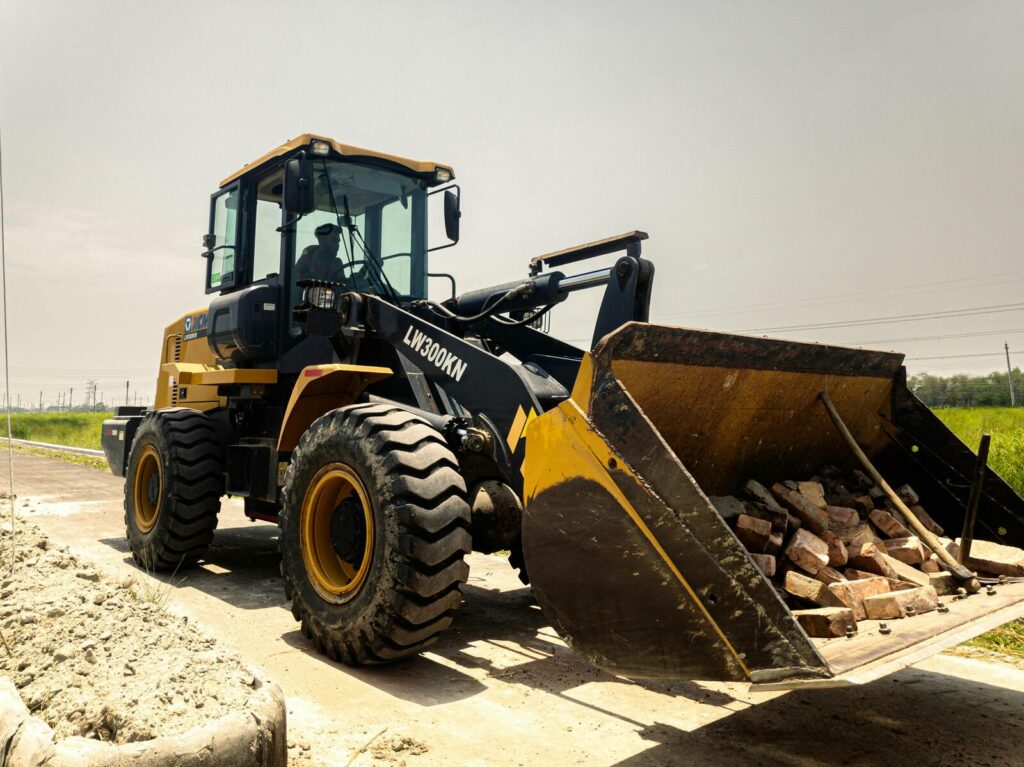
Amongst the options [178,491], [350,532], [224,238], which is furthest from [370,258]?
[350,532]

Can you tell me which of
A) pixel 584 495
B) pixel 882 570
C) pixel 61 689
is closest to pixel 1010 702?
pixel 882 570

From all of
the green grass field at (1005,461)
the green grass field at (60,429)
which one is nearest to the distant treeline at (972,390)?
the green grass field at (1005,461)

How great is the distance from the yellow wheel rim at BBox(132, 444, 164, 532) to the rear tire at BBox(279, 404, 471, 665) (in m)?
2.50

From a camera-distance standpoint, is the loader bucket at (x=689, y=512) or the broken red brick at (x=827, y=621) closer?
the loader bucket at (x=689, y=512)

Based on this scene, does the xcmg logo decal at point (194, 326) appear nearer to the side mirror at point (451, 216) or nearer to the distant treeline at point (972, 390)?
the side mirror at point (451, 216)

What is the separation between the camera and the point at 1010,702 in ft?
12.3

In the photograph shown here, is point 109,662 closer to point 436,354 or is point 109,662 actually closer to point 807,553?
point 436,354

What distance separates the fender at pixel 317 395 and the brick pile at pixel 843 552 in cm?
254

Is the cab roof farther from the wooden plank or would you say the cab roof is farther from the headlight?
the wooden plank

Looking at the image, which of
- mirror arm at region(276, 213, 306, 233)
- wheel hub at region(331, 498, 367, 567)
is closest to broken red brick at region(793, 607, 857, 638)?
wheel hub at region(331, 498, 367, 567)

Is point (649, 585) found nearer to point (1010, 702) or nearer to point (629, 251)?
point (1010, 702)

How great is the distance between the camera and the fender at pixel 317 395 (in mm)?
5246

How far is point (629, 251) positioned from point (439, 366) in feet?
5.06

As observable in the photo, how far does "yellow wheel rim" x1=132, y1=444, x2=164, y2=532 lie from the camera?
6.67 meters
